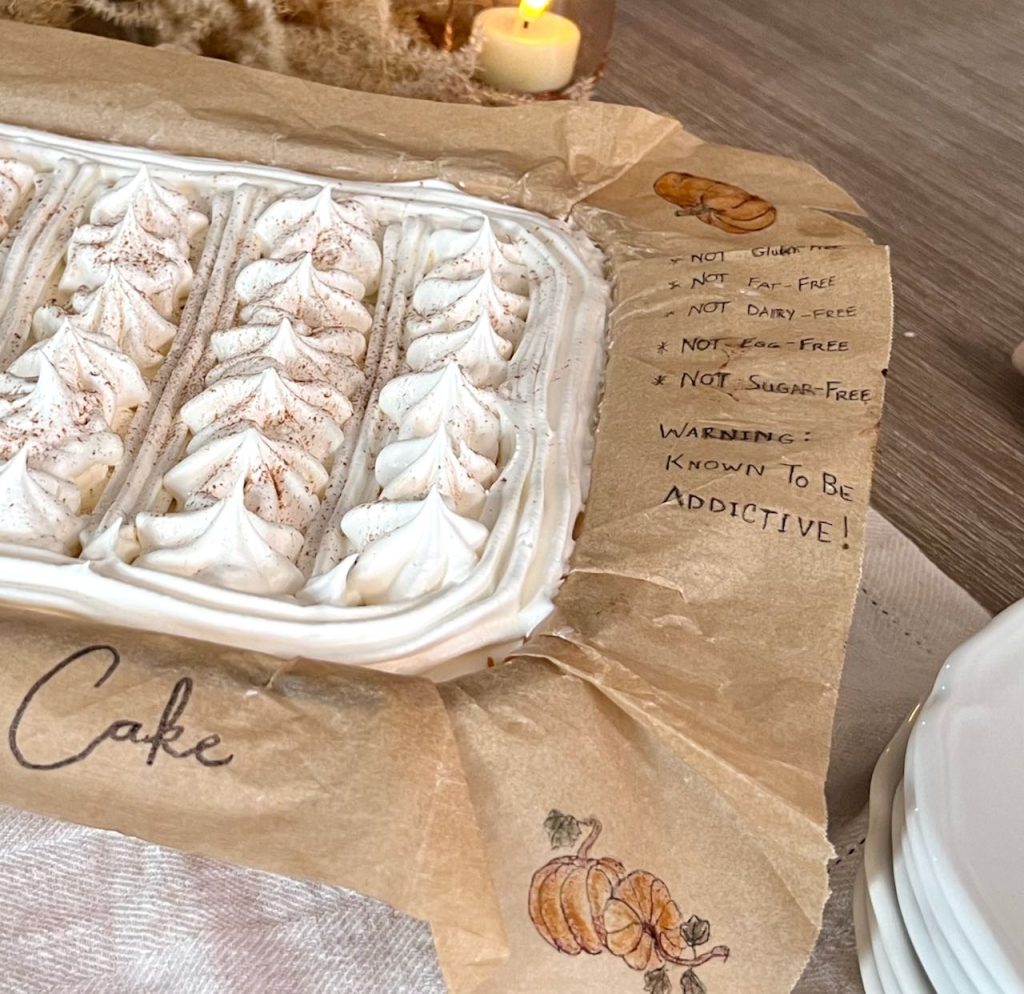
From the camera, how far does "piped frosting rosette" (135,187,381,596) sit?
735 millimetres

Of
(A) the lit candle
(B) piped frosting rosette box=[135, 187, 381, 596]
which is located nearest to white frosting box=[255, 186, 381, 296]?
(B) piped frosting rosette box=[135, 187, 381, 596]

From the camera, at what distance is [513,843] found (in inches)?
23.3

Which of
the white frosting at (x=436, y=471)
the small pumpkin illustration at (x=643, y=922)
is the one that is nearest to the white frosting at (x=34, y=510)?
the white frosting at (x=436, y=471)

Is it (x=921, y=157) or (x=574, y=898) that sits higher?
(x=921, y=157)

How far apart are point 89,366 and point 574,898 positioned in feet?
1.78

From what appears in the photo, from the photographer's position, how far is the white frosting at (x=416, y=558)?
736 millimetres

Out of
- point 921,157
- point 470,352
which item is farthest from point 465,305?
point 921,157

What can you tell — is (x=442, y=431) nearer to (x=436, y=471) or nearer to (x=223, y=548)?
(x=436, y=471)

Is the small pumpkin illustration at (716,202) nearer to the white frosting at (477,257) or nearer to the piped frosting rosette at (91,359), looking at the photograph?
the white frosting at (477,257)

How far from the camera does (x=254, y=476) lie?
2.55ft

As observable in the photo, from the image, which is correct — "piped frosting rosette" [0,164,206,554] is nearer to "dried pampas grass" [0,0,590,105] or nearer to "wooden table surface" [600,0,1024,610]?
"dried pampas grass" [0,0,590,105]

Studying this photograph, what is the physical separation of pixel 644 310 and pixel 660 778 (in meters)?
0.46

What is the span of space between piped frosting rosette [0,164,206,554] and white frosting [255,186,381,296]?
0.07m

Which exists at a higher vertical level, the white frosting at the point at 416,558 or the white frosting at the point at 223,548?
the white frosting at the point at 416,558
